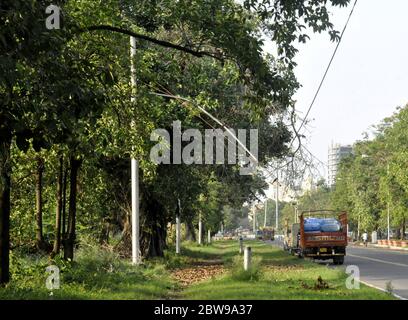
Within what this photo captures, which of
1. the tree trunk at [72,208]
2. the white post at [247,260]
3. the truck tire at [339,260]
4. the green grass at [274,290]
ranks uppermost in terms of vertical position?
the tree trunk at [72,208]

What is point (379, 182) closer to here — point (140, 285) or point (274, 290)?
point (140, 285)

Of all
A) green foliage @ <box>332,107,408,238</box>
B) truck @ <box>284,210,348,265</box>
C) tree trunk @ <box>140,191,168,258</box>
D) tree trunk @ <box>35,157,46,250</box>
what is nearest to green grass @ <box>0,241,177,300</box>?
tree trunk @ <box>35,157,46,250</box>

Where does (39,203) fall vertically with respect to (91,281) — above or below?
above

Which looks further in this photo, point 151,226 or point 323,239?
point 323,239

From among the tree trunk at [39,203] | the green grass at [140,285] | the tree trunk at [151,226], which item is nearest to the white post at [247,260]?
the green grass at [140,285]

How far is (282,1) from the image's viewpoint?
1235cm

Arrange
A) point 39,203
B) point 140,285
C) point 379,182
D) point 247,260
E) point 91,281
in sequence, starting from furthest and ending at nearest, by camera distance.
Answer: point 379,182 → point 39,203 → point 247,260 → point 140,285 → point 91,281

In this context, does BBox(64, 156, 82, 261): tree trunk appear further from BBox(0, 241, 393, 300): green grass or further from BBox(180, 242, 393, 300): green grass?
BBox(180, 242, 393, 300): green grass

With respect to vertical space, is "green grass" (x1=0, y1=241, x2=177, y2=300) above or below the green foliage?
below

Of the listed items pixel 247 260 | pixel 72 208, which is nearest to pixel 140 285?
pixel 247 260

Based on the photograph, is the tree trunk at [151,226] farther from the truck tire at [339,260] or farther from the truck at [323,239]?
the truck tire at [339,260]

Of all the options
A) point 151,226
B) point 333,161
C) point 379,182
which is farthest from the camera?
point 379,182
